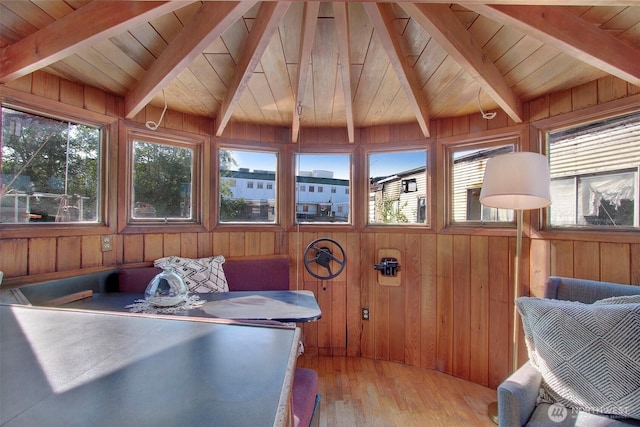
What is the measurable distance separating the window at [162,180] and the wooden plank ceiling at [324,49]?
1.18 feet

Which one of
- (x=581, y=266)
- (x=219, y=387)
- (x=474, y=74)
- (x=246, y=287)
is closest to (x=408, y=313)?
(x=581, y=266)

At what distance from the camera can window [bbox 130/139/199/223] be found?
2.25 meters

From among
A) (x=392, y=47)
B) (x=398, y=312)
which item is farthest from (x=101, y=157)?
(x=398, y=312)

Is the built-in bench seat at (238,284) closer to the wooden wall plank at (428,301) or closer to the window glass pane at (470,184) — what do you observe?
the wooden wall plank at (428,301)

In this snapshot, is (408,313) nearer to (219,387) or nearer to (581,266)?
(581,266)

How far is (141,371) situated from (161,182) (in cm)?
200

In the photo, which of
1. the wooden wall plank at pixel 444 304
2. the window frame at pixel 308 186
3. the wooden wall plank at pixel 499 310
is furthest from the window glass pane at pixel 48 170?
the wooden wall plank at pixel 499 310

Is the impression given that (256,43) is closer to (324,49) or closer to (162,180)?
(324,49)

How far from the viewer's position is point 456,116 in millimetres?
2428

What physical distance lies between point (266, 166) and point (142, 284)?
139 cm

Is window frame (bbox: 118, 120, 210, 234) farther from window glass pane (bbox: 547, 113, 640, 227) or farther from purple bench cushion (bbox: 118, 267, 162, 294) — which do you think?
window glass pane (bbox: 547, 113, 640, 227)

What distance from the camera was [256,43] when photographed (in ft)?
4.82

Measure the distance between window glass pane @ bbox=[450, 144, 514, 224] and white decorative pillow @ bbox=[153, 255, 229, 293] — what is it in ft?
6.42

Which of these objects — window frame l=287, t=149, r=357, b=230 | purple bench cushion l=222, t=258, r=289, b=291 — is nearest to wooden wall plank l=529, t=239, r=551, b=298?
window frame l=287, t=149, r=357, b=230
